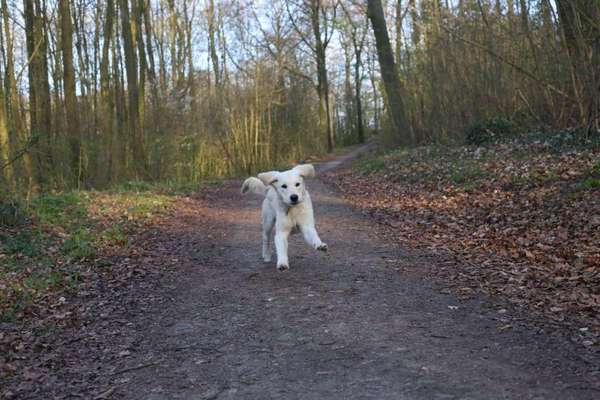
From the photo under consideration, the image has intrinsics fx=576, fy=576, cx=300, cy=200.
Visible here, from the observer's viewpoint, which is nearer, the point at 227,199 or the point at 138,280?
the point at 138,280

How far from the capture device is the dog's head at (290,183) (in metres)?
6.99

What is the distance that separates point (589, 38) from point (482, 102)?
5.91 m

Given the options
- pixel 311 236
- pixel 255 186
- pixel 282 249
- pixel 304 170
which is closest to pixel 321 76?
pixel 255 186

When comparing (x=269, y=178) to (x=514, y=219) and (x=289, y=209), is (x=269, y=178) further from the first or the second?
(x=514, y=219)

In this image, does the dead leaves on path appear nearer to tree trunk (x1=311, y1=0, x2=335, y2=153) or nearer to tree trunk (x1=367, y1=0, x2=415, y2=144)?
tree trunk (x1=367, y1=0, x2=415, y2=144)

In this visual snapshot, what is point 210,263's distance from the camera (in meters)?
8.21

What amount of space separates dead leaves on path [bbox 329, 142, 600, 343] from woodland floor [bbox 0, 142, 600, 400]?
1.23 feet

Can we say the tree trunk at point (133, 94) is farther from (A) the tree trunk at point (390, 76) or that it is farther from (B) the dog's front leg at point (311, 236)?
(B) the dog's front leg at point (311, 236)

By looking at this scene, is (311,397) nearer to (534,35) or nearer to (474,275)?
(474,275)

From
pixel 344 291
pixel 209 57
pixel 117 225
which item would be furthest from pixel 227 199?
pixel 209 57

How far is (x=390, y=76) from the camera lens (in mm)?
23297

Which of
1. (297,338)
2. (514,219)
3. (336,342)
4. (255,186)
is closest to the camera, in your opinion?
(336,342)

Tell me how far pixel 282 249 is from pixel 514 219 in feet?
12.9

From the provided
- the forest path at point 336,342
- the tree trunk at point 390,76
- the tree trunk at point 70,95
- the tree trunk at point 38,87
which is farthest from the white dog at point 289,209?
the tree trunk at point 390,76
